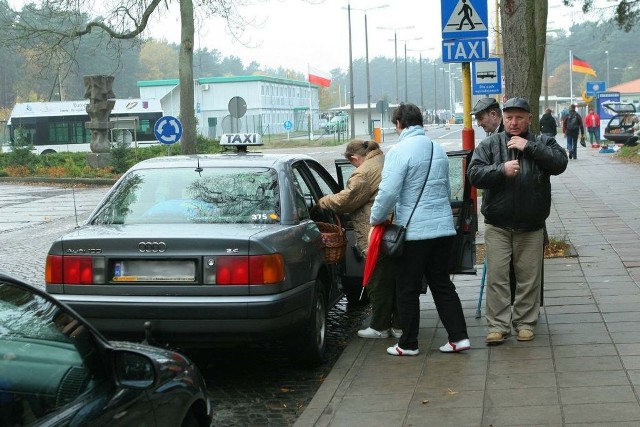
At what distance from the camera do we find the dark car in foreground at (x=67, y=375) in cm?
333

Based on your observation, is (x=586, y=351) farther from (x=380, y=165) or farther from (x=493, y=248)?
(x=380, y=165)

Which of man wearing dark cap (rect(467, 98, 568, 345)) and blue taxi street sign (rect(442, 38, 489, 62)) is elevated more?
blue taxi street sign (rect(442, 38, 489, 62))

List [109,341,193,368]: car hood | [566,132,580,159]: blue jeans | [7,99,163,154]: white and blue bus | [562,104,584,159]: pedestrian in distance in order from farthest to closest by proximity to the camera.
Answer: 1. [7,99,163,154]: white and blue bus
2. [566,132,580,159]: blue jeans
3. [562,104,584,159]: pedestrian in distance
4. [109,341,193,368]: car hood

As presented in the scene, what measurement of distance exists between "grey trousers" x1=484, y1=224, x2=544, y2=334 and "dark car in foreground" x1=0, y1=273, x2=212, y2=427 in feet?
12.4

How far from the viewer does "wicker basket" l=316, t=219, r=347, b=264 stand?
7918 millimetres

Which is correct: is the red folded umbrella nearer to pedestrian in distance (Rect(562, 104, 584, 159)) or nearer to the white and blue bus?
pedestrian in distance (Rect(562, 104, 584, 159))

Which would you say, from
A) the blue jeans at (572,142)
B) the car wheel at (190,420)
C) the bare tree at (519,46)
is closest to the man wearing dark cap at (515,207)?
the car wheel at (190,420)

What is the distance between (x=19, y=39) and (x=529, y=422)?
996 inches

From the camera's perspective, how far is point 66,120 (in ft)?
181

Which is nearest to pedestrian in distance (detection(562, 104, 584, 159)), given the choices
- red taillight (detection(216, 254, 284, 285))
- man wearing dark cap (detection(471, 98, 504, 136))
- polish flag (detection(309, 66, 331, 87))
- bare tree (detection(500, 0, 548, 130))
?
bare tree (detection(500, 0, 548, 130))

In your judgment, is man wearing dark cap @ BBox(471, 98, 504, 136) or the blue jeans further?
the blue jeans

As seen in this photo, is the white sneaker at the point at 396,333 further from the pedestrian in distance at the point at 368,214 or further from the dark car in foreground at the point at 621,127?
the dark car in foreground at the point at 621,127

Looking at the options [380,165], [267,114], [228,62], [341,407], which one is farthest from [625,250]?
[228,62]

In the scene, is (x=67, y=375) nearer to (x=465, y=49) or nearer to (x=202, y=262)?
(x=202, y=262)
